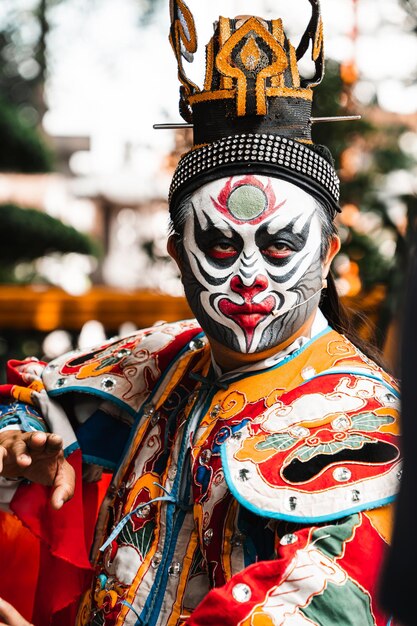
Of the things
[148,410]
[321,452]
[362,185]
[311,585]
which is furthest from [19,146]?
[311,585]

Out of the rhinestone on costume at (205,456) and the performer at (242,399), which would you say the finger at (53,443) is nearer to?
the performer at (242,399)

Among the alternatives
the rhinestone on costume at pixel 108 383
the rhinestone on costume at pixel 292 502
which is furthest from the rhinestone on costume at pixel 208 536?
the rhinestone on costume at pixel 108 383

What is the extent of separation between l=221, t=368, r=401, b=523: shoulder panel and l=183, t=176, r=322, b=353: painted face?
6.7 inches

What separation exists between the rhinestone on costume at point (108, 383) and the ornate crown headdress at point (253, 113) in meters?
0.53

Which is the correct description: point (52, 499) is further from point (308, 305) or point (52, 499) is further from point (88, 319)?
point (88, 319)

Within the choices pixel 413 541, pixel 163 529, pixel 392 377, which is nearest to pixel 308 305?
pixel 392 377

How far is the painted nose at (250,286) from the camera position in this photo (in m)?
2.32

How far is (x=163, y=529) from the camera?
2.39m

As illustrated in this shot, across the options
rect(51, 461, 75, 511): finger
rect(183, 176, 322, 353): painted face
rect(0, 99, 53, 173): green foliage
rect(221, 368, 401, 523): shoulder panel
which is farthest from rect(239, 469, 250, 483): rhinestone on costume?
rect(0, 99, 53, 173): green foliage

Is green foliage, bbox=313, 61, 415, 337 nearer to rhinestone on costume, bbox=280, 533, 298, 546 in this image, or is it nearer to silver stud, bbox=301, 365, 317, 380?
silver stud, bbox=301, 365, 317, 380

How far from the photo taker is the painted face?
2.33 metres

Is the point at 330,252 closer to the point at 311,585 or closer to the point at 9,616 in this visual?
the point at 311,585

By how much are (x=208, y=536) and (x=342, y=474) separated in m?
0.37

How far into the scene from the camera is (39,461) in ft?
8.25
